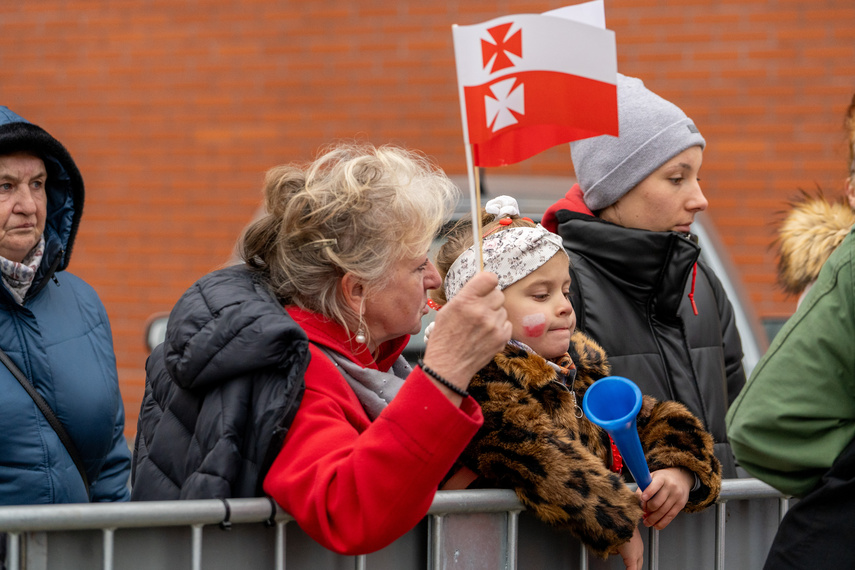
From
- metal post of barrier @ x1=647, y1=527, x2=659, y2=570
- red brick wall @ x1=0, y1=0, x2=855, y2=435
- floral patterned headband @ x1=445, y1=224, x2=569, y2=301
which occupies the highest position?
red brick wall @ x1=0, y1=0, x2=855, y2=435

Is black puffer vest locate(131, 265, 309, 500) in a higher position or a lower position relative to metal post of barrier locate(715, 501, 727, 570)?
higher

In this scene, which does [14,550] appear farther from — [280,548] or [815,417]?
[815,417]

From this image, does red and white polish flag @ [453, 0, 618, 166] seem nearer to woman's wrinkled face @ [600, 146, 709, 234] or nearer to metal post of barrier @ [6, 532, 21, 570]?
woman's wrinkled face @ [600, 146, 709, 234]

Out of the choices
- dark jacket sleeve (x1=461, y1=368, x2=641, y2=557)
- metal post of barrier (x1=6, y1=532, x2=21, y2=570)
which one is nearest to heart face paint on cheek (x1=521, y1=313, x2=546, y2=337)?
dark jacket sleeve (x1=461, y1=368, x2=641, y2=557)

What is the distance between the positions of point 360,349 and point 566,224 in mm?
933

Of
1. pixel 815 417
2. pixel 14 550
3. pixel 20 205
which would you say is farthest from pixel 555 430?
pixel 20 205

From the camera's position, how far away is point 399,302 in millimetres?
2277

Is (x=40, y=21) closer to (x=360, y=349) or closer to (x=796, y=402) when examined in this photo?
(x=360, y=349)

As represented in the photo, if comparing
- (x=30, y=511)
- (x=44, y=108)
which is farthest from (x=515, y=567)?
(x=44, y=108)

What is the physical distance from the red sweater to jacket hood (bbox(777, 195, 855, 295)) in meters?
2.14

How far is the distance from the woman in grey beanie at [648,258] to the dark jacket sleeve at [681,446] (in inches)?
11.1

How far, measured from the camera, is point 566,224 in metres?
2.95

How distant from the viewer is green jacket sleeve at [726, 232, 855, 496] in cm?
176

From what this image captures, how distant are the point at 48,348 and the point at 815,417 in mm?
2039
